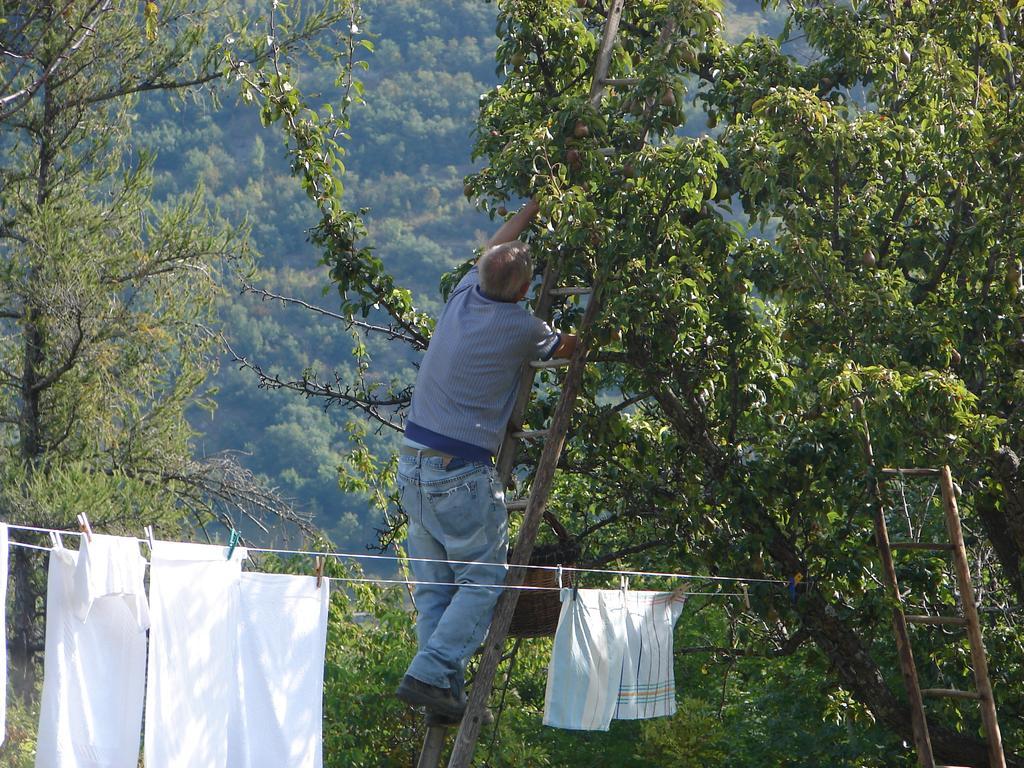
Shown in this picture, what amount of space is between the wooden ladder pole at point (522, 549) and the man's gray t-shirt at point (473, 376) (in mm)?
376

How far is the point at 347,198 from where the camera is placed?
6638 centimetres

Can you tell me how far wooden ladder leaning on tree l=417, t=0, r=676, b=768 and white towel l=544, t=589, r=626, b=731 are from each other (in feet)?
0.75

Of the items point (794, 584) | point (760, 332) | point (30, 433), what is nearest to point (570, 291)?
point (760, 332)

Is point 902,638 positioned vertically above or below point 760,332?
below

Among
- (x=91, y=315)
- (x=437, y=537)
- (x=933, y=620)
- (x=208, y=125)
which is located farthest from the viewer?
(x=208, y=125)

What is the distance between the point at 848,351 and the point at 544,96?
203cm

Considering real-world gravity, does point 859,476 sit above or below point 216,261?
below

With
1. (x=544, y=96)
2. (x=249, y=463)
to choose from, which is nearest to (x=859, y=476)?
(x=544, y=96)

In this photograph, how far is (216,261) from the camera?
50.0 ft

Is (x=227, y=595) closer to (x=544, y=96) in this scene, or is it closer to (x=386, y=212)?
(x=544, y=96)

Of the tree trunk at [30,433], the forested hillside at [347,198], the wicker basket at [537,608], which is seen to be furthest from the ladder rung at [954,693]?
the forested hillside at [347,198]

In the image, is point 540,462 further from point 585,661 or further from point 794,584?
point 794,584

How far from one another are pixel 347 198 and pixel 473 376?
6292 cm

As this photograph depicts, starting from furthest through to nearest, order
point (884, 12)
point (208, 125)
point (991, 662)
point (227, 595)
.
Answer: point (208, 125)
point (884, 12)
point (991, 662)
point (227, 595)
